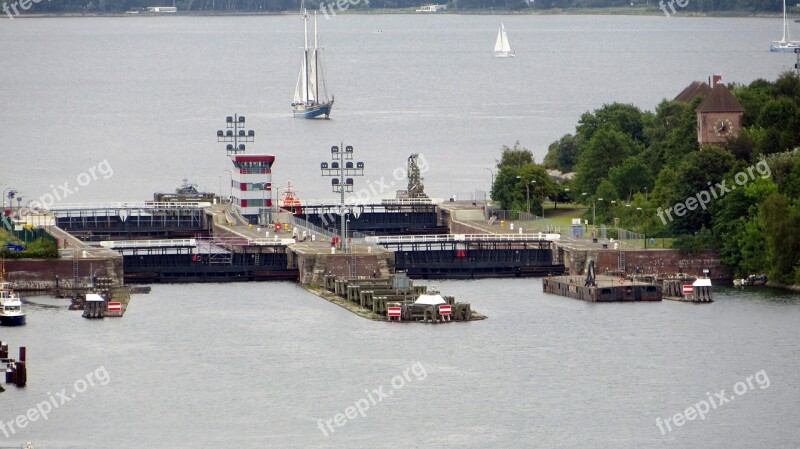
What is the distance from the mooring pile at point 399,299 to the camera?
333ft

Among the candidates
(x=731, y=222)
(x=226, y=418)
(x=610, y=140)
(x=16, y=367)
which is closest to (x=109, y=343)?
(x=16, y=367)

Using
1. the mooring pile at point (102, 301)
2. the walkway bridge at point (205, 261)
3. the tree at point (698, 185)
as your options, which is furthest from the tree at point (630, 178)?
the mooring pile at point (102, 301)

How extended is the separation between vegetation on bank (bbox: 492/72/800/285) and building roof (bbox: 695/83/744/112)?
1.75 m

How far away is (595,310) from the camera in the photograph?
105250 millimetres

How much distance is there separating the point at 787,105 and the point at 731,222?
23606 millimetres

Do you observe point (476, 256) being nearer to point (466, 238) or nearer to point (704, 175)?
point (466, 238)

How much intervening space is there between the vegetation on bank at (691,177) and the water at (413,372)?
4957 mm

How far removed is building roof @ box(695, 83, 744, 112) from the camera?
134875mm

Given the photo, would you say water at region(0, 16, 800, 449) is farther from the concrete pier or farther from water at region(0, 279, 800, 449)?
the concrete pier

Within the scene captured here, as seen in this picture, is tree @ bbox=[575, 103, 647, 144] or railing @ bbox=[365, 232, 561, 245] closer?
railing @ bbox=[365, 232, 561, 245]

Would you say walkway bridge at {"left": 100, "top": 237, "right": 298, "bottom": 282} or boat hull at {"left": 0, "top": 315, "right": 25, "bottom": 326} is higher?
walkway bridge at {"left": 100, "top": 237, "right": 298, "bottom": 282}

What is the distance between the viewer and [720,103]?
135 meters

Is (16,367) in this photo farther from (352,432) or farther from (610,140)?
(610,140)

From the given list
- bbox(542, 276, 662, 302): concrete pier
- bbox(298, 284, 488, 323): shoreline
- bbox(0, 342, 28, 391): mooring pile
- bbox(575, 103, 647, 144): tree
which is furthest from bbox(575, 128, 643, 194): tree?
bbox(0, 342, 28, 391): mooring pile
